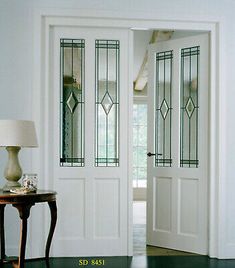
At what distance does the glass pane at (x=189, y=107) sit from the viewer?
5.43 m

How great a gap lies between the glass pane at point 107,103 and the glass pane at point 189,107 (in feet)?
2.48

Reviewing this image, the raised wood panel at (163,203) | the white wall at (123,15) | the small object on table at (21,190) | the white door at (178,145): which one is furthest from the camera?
the raised wood panel at (163,203)

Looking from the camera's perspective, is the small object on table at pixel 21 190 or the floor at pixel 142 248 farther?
the floor at pixel 142 248

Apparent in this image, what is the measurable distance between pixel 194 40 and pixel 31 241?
2663 mm

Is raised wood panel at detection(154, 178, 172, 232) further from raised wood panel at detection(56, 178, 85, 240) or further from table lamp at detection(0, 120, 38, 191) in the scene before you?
table lamp at detection(0, 120, 38, 191)

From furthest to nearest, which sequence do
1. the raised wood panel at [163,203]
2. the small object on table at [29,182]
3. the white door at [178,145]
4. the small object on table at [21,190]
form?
1. the raised wood panel at [163,203]
2. the white door at [178,145]
3. the small object on table at [29,182]
4. the small object on table at [21,190]

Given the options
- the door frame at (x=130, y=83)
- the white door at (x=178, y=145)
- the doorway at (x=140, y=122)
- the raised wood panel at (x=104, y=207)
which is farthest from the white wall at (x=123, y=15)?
the doorway at (x=140, y=122)

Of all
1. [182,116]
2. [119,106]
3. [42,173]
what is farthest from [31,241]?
[182,116]

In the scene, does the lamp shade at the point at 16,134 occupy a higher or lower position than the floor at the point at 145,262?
higher

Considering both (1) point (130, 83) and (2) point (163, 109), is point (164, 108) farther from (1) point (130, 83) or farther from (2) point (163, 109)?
(1) point (130, 83)

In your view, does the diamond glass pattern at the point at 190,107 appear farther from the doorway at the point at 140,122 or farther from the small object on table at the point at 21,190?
the small object on table at the point at 21,190

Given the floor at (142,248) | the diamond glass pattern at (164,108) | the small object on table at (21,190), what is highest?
the diamond glass pattern at (164,108)

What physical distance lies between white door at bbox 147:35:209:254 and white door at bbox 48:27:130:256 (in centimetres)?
61

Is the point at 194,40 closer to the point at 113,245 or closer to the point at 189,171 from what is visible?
the point at 189,171
